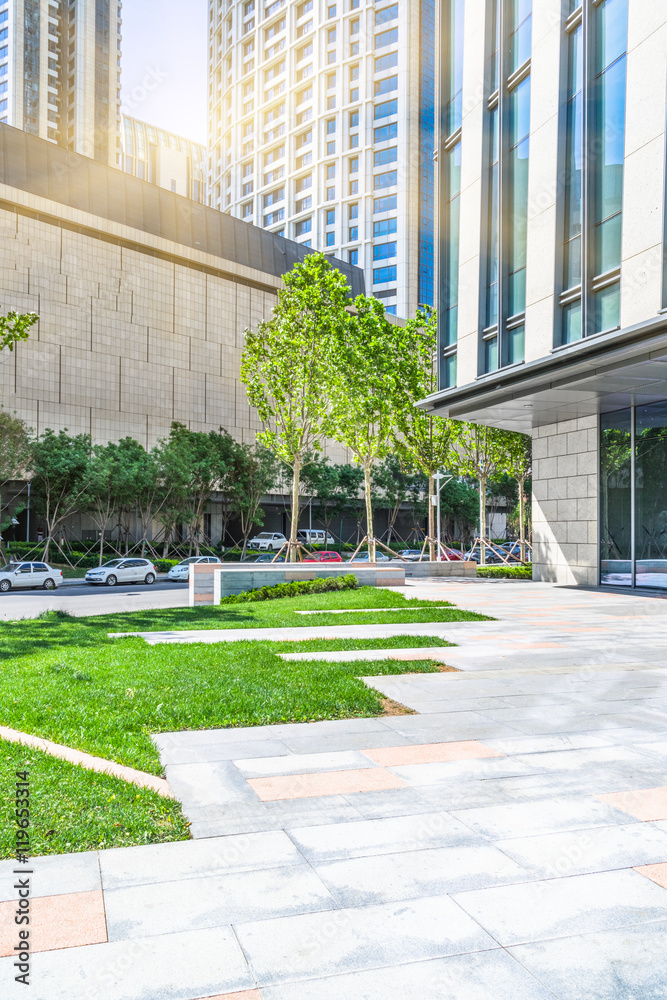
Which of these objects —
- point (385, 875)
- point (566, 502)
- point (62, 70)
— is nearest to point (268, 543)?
point (566, 502)

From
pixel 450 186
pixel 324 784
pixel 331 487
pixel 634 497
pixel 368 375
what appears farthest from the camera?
pixel 331 487

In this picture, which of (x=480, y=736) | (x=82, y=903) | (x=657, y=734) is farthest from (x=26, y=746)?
(x=657, y=734)

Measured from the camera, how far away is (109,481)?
44531mm

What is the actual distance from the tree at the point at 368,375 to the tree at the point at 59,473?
1997 cm

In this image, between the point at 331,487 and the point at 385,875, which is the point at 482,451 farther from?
the point at 385,875

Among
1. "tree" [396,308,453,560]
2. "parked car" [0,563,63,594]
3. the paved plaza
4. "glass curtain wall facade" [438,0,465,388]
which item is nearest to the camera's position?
the paved plaza

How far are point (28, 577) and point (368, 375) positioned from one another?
58.9ft

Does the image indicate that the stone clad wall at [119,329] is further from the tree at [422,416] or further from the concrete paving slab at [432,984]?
the concrete paving slab at [432,984]

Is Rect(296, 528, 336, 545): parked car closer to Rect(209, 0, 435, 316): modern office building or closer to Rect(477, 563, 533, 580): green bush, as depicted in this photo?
Rect(477, 563, 533, 580): green bush

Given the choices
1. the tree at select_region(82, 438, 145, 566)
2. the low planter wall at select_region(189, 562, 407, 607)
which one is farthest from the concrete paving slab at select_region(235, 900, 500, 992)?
the tree at select_region(82, 438, 145, 566)

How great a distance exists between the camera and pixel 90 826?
412 cm

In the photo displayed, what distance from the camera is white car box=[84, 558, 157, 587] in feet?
125

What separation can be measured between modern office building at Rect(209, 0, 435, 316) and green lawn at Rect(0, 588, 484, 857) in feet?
263

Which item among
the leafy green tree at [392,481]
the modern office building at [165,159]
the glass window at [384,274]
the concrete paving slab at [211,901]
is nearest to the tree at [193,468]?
the leafy green tree at [392,481]
